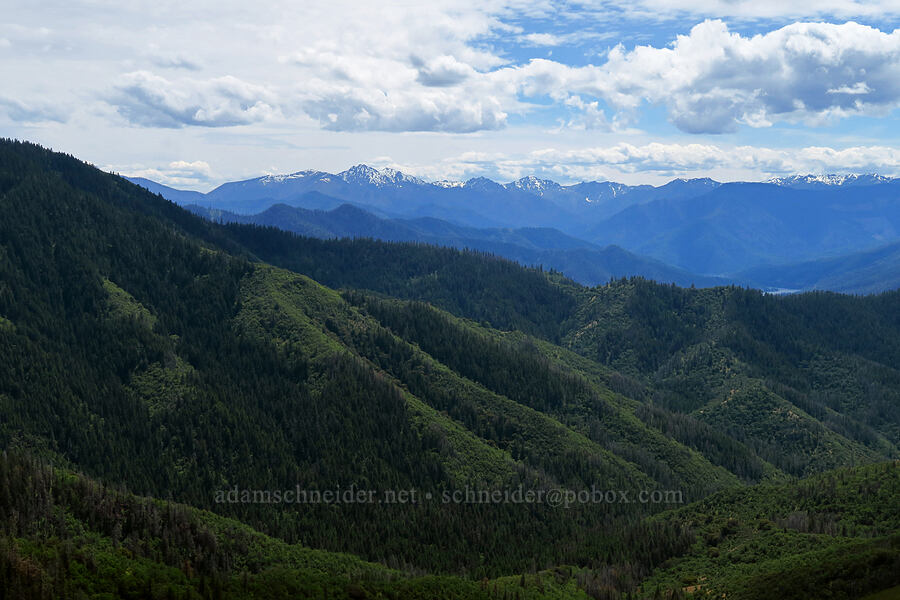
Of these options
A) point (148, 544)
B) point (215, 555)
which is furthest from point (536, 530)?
point (148, 544)

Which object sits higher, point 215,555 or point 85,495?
point 85,495

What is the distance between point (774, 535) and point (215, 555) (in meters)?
112

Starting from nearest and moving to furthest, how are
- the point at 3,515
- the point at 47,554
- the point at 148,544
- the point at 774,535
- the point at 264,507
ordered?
1. the point at 47,554
2. the point at 3,515
3. the point at 148,544
4. the point at 774,535
5. the point at 264,507

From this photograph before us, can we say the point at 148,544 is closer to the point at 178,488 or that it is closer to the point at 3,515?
the point at 3,515

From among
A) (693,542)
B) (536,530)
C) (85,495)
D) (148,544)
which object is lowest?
(536,530)

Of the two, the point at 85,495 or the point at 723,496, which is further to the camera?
the point at 723,496

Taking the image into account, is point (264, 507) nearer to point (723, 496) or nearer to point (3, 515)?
point (3, 515)

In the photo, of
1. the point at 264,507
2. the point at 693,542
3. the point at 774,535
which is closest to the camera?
the point at 774,535

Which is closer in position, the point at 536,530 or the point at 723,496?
the point at 723,496

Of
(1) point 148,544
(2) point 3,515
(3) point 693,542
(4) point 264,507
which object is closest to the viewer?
(2) point 3,515

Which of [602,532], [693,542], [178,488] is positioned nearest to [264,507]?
[178,488]

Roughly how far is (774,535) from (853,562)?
4410 centimetres

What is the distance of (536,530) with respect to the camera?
194 metres

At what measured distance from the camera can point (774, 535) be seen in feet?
434
